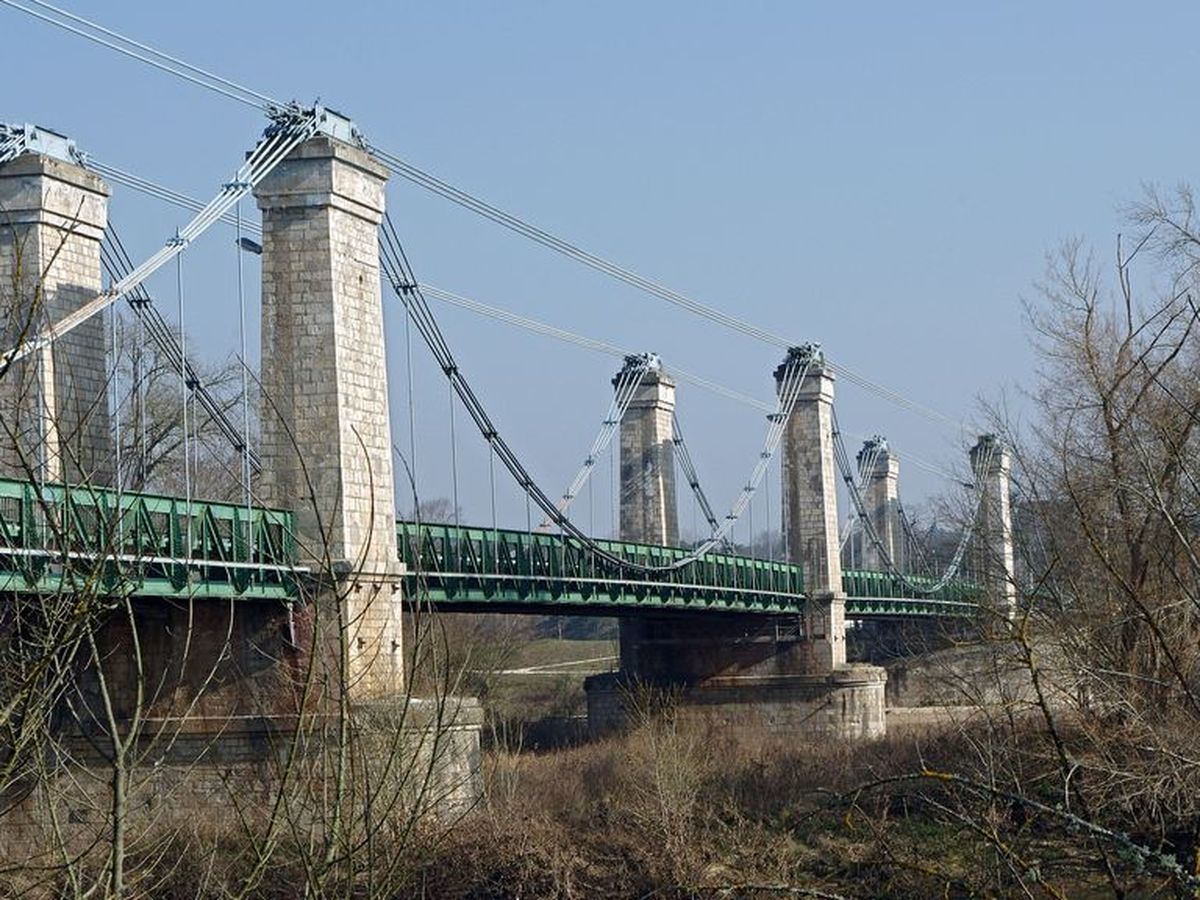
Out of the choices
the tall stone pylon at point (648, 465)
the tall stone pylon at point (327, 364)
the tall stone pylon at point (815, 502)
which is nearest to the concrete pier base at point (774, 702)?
the tall stone pylon at point (815, 502)

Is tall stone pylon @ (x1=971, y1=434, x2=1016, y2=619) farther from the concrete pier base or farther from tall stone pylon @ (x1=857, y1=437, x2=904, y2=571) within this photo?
tall stone pylon @ (x1=857, y1=437, x2=904, y2=571)

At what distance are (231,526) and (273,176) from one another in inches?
212

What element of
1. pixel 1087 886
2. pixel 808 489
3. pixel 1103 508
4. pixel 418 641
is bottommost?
pixel 1087 886

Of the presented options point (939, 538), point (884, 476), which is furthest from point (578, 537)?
point (939, 538)

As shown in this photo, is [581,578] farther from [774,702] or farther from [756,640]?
[756,640]

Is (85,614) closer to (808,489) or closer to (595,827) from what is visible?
(595,827)

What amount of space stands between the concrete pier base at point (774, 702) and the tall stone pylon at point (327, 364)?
21.2 meters

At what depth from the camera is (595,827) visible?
31141mm

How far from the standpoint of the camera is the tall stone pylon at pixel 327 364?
2992 centimetres

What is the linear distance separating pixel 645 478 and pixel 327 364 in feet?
83.5

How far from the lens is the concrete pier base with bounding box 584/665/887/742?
51.6 m

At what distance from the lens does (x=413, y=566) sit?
87.8 ft

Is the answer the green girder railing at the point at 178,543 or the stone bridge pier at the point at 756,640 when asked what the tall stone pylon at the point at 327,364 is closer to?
the green girder railing at the point at 178,543

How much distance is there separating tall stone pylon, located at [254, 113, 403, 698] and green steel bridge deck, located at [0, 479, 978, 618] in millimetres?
772
